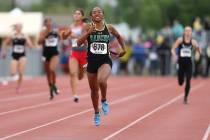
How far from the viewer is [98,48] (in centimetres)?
1509

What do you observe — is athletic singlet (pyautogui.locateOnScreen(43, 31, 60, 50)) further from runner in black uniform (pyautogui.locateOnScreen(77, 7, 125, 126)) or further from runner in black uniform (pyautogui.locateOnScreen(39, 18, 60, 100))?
runner in black uniform (pyautogui.locateOnScreen(77, 7, 125, 126))

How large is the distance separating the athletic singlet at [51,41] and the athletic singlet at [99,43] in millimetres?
7342

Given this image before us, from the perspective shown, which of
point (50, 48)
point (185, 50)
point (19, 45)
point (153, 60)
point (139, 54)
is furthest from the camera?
point (139, 54)

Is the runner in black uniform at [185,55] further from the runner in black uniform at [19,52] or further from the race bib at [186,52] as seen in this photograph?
the runner in black uniform at [19,52]

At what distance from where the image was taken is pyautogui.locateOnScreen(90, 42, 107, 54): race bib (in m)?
A: 15.1

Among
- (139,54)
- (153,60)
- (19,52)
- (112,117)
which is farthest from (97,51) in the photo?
(139,54)

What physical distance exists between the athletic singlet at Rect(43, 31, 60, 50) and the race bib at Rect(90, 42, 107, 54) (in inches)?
290

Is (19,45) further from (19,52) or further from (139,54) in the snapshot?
(139,54)

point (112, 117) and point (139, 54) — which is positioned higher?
point (112, 117)

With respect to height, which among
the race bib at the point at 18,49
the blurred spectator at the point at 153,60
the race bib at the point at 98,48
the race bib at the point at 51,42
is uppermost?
the race bib at the point at 98,48

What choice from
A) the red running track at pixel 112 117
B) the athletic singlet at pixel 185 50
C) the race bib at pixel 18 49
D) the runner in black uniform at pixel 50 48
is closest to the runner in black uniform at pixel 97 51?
the red running track at pixel 112 117

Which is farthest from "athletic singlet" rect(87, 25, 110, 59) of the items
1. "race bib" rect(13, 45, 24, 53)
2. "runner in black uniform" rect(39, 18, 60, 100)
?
"race bib" rect(13, 45, 24, 53)

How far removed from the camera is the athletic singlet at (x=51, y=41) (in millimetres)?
22413

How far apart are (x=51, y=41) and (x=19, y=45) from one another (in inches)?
141
